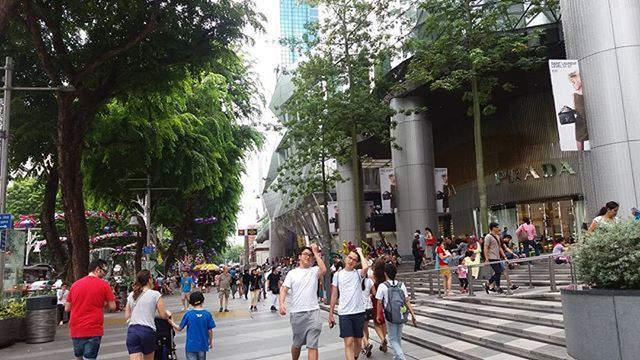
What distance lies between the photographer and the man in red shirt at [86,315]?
23.1 feet

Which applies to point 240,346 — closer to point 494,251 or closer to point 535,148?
point 494,251

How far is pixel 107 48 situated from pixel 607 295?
1429 cm

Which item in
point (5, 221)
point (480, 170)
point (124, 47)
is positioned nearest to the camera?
point (5, 221)

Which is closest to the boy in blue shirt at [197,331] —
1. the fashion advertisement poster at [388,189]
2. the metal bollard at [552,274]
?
the metal bollard at [552,274]

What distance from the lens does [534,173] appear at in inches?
1123

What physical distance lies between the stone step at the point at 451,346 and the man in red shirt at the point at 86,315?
5.39 m

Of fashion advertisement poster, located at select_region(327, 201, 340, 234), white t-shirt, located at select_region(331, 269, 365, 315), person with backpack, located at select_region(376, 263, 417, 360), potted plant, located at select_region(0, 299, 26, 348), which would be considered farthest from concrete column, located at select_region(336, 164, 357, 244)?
white t-shirt, located at select_region(331, 269, 365, 315)

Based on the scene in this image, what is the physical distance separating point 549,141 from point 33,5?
2391 cm

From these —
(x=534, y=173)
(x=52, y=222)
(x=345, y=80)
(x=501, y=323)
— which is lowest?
(x=501, y=323)

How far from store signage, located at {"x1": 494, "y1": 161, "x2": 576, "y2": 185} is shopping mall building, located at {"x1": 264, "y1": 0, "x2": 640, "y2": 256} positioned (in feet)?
0.17

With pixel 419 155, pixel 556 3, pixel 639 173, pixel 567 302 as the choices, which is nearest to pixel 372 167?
pixel 419 155

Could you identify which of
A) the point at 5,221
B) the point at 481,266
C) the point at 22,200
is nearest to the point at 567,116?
the point at 481,266

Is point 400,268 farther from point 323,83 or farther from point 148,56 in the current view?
point 148,56

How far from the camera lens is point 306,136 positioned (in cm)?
2605
